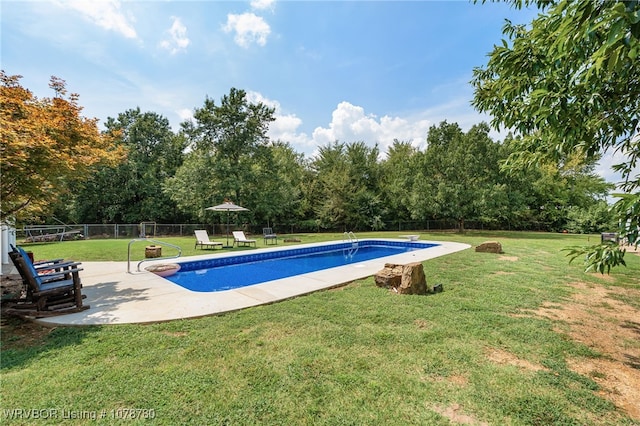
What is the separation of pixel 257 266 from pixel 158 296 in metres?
4.71

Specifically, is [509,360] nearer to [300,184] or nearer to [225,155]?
[225,155]

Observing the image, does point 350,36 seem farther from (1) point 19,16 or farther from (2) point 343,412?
(2) point 343,412

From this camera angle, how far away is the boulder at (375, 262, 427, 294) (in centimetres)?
518

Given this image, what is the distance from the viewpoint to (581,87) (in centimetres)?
211

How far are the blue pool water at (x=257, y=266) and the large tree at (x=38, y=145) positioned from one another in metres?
3.20

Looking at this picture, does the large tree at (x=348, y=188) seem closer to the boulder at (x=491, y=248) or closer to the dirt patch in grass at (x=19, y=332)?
the boulder at (x=491, y=248)

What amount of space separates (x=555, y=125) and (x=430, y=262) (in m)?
6.67

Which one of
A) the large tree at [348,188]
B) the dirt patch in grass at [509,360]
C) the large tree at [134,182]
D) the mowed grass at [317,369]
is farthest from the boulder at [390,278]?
the large tree at [134,182]

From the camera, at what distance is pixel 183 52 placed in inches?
362

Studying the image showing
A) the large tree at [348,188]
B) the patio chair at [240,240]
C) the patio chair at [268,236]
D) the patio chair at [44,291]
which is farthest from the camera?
the large tree at [348,188]

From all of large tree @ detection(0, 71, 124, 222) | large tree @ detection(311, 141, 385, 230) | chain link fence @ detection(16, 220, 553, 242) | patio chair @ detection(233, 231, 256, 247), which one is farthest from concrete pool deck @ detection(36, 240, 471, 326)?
large tree @ detection(311, 141, 385, 230)

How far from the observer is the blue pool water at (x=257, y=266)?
7.30 metres

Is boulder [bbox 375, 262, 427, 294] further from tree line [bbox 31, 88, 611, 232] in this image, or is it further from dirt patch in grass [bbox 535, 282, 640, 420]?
tree line [bbox 31, 88, 611, 232]

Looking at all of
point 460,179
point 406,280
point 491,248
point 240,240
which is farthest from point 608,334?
point 460,179
